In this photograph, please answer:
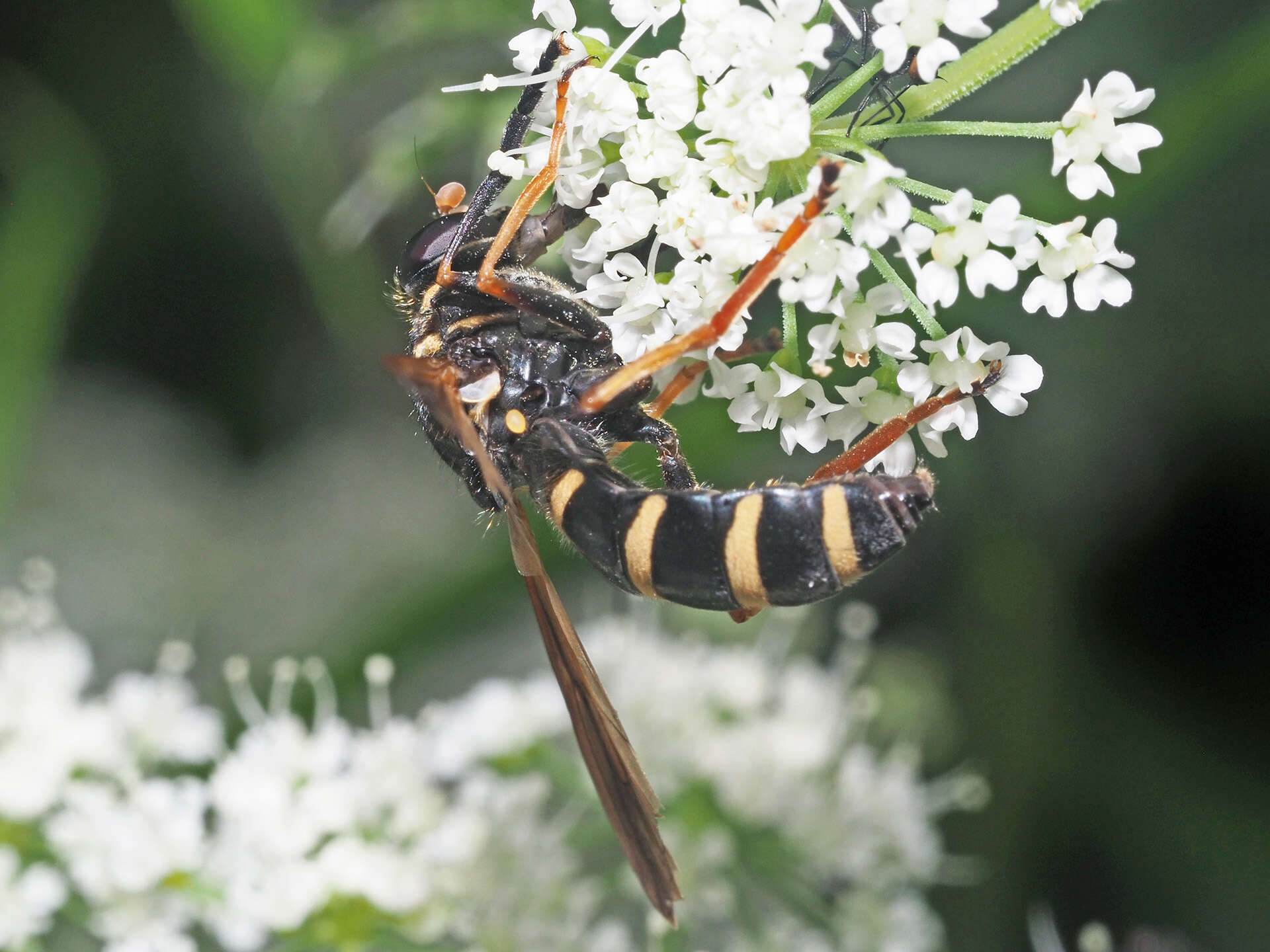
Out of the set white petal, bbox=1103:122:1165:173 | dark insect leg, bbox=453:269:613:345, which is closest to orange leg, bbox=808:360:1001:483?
white petal, bbox=1103:122:1165:173

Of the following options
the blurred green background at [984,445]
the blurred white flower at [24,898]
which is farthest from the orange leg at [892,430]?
the blurred white flower at [24,898]

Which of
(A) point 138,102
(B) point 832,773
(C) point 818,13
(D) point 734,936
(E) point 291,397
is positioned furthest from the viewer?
(E) point 291,397

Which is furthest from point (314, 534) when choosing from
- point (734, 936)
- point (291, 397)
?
point (734, 936)

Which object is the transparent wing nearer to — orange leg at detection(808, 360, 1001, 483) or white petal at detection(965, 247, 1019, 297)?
orange leg at detection(808, 360, 1001, 483)

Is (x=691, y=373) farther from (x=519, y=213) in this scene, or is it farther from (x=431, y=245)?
(x=431, y=245)

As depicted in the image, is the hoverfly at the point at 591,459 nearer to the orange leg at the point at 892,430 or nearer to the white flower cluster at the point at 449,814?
the orange leg at the point at 892,430

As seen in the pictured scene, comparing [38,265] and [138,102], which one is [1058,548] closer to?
[38,265]
